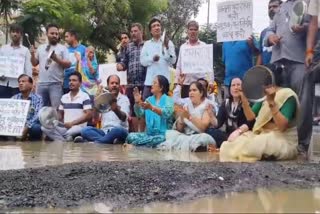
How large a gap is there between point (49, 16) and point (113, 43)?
37.4 feet

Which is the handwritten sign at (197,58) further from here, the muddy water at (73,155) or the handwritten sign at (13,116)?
the handwritten sign at (13,116)

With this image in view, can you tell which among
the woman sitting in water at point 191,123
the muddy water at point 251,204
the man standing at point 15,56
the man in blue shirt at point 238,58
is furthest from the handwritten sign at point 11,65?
the muddy water at point 251,204

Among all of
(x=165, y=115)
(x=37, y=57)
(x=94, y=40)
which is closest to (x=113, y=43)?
(x=94, y=40)

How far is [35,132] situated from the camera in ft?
30.1

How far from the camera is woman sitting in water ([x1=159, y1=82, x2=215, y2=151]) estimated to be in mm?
7352

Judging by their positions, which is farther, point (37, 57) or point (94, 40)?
point (94, 40)

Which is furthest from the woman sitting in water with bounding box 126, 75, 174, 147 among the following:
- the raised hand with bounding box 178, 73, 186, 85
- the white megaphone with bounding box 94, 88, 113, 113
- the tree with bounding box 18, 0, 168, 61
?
the tree with bounding box 18, 0, 168, 61

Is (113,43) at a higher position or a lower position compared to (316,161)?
higher

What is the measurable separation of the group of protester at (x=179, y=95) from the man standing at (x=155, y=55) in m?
0.02

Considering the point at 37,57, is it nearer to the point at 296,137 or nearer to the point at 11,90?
the point at 11,90

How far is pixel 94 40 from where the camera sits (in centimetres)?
2734

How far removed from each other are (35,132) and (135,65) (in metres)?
1.90

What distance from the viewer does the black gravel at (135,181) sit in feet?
11.8

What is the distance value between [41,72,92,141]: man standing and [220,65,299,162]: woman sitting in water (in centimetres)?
350
